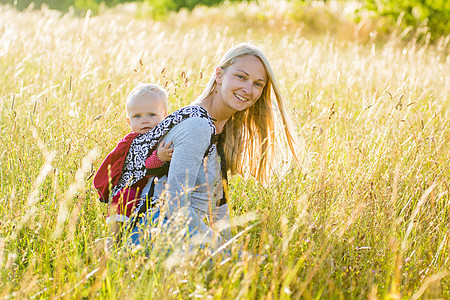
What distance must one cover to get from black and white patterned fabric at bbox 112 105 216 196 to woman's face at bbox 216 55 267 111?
0.24m

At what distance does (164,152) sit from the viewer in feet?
8.25

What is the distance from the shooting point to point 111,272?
2119mm

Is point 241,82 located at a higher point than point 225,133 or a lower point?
higher

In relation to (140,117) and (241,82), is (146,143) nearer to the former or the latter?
(140,117)

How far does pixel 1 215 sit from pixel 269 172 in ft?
5.12

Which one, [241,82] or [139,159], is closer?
[139,159]

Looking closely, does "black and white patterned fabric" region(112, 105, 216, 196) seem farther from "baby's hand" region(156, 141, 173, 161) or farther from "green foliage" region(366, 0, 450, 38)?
"green foliage" region(366, 0, 450, 38)

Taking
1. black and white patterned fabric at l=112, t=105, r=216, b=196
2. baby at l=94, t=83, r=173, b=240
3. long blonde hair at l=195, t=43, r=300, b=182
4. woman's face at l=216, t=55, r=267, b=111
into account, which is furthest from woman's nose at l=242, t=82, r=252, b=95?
baby at l=94, t=83, r=173, b=240

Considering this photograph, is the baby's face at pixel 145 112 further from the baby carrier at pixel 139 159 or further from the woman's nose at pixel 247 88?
the woman's nose at pixel 247 88

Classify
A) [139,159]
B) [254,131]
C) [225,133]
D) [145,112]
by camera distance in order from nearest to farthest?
[139,159] → [145,112] → [225,133] → [254,131]

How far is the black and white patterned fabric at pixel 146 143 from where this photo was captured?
2.52 m

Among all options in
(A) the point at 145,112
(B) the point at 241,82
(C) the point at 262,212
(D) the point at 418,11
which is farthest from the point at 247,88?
(D) the point at 418,11

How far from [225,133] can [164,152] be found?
55 cm

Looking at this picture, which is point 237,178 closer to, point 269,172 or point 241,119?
point 269,172
